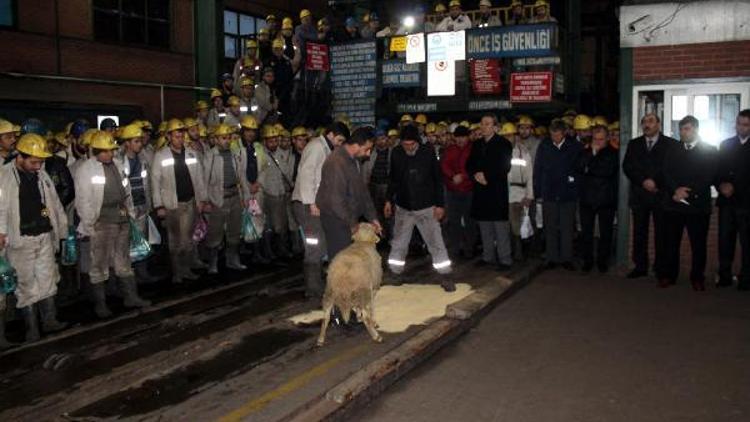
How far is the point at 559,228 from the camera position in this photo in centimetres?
1083

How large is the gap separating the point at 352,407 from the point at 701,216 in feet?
19.5

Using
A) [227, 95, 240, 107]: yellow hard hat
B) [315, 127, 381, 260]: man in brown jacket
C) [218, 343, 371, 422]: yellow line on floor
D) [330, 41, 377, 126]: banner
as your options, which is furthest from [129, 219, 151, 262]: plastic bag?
[330, 41, 377, 126]: banner

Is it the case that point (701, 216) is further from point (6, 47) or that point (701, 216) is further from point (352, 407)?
point (6, 47)

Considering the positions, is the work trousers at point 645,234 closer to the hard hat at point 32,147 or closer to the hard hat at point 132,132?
the hard hat at point 132,132

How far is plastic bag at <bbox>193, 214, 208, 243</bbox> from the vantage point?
34.8 ft

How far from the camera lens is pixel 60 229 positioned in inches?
313

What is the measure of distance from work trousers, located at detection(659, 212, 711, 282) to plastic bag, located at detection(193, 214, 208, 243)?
6.54m

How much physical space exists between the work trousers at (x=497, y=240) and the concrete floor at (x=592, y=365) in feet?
5.01

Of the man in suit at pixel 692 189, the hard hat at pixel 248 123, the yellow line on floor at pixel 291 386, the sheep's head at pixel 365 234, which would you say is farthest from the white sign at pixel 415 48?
the yellow line on floor at pixel 291 386

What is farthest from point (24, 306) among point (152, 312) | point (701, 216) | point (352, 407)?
point (701, 216)

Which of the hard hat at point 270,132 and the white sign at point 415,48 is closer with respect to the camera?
the hard hat at point 270,132

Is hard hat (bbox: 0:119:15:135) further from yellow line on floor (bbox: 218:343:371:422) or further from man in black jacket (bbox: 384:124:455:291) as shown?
yellow line on floor (bbox: 218:343:371:422)

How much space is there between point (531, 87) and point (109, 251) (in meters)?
11.4

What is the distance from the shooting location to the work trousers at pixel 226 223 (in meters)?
10.9
